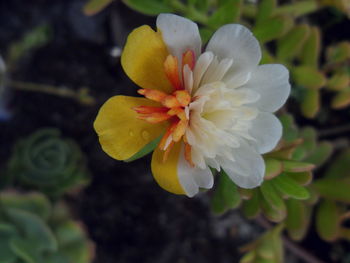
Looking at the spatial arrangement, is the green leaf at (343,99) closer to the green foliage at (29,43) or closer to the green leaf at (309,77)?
the green leaf at (309,77)

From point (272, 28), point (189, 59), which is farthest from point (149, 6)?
point (189, 59)

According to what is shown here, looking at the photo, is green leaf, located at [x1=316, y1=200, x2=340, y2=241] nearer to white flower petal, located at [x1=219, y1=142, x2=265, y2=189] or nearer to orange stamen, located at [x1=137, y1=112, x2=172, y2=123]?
white flower petal, located at [x1=219, y1=142, x2=265, y2=189]

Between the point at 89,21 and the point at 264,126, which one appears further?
the point at 89,21

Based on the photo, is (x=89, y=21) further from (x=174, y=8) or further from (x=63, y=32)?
(x=174, y=8)

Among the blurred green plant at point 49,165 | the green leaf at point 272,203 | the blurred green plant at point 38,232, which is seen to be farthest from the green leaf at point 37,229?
the green leaf at point 272,203

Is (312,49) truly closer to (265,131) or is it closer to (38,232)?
(265,131)

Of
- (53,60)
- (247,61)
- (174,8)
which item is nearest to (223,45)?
(247,61)
